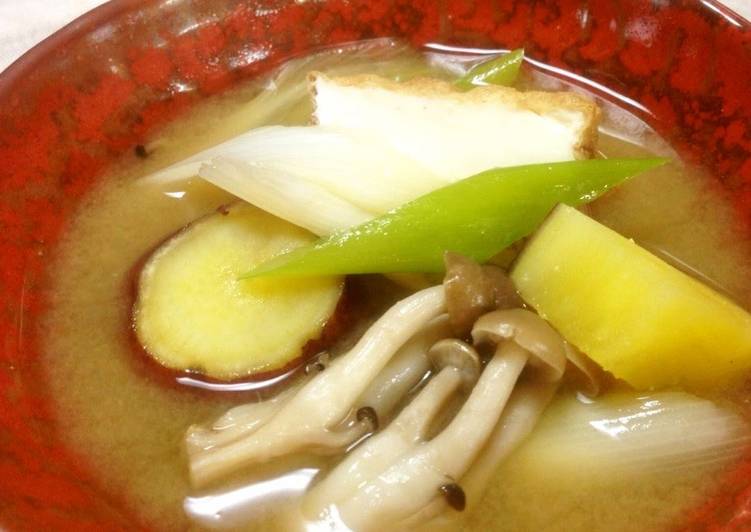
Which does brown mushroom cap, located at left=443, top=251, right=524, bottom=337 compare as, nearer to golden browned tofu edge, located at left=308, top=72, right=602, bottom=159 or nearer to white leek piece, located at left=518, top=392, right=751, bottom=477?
white leek piece, located at left=518, top=392, right=751, bottom=477

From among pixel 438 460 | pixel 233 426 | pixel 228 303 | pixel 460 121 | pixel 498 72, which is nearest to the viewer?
pixel 438 460

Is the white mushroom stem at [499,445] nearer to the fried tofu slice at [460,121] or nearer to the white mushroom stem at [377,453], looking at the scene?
the white mushroom stem at [377,453]

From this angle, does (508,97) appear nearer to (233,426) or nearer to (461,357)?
(461,357)

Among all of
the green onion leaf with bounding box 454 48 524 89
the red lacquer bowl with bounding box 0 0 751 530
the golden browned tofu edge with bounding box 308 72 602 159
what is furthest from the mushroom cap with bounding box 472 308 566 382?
the green onion leaf with bounding box 454 48 524 89

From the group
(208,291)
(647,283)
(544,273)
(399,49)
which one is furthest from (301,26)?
(647,283)

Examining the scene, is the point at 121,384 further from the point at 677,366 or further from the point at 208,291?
the point at 677,366

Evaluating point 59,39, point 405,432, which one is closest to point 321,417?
point 405,432

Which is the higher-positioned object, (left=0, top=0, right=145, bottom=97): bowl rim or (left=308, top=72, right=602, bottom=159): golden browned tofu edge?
(left=0, top=0, right=145, bottom=97): bowl rim

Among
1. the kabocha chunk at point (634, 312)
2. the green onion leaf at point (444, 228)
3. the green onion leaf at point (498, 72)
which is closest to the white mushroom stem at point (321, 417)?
the green onion leaf at point (444, 228)
